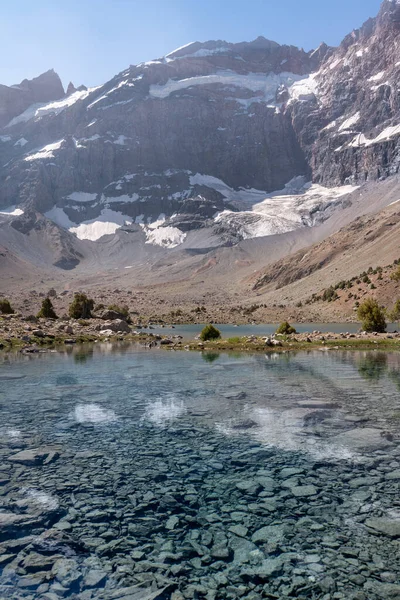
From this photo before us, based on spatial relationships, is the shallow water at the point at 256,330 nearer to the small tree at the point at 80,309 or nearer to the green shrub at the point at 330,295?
the small tree at the point at 80,309

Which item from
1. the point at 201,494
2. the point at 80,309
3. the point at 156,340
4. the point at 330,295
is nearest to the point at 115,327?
the point at 156,340

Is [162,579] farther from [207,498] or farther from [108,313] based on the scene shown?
[108,313]

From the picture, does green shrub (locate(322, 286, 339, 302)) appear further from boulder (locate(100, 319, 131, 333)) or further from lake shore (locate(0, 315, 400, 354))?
boulder (locate(100, 319, 131, 333))

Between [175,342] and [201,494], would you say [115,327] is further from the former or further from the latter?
[201,494]

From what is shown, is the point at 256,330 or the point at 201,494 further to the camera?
the point at 256,330

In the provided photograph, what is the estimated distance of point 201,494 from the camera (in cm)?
1101

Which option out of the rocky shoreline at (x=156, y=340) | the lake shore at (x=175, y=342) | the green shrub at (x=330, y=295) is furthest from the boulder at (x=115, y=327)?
the green shrub at (x=330, y=295)

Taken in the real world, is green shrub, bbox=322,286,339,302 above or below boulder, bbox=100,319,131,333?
above

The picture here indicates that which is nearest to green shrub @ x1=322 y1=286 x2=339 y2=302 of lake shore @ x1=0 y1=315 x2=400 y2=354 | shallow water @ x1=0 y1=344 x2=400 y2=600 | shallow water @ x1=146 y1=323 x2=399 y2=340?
shallow water @ x1=146 y1=323 x2=399 y2=340

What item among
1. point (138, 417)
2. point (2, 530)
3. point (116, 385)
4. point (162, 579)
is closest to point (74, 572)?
point (162, 579)

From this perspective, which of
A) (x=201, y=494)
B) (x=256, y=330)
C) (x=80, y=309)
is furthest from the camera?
(x=256, y=330)

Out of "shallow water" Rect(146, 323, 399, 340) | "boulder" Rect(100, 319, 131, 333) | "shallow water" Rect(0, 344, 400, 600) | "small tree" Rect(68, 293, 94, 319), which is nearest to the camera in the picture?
"shallow water" Rect(0, 344, 400, 600)

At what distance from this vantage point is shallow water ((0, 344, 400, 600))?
26.0ft

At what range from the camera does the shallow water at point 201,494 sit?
7938 mm
